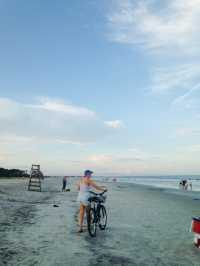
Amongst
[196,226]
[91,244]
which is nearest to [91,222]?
[91,244]

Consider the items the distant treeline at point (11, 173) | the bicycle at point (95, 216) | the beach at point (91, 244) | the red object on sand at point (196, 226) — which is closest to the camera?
the beach at point (91, 244)

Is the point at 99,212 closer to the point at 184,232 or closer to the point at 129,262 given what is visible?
the point at 184,232

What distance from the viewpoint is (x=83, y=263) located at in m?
7.90

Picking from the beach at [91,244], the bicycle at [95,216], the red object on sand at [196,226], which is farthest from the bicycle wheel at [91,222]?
the red object on sand at [196,226]

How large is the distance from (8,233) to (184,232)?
6375 mm

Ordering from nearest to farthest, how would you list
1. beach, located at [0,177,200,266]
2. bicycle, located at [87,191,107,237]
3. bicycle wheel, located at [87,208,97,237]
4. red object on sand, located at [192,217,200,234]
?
beach, located at [0,177,200,266], red object on sand, located at [192,217,200,234], bicycle wheel, located at [87,208,97,237], bicycle, located at [87,191,107,237]

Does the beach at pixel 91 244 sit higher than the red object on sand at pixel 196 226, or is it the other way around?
the red object on sand at pixel 196 226

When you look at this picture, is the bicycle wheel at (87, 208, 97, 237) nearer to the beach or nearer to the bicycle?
the bicycle

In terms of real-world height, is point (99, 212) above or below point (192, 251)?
above

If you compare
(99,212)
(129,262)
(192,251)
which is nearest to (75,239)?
(99,212)

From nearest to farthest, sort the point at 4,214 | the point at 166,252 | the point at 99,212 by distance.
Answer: the point at 166,252 < the point at 99,212 < the point at 4,214

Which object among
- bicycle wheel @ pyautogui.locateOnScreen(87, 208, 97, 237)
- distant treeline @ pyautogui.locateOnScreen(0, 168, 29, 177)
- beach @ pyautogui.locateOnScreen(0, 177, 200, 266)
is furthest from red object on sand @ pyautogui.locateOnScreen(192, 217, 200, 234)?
distant treeline @ pyautogui.locateOnScreen(0, 168, 29, 177)

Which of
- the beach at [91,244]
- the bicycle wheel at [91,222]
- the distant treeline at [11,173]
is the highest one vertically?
the distant treeline at [11,173]

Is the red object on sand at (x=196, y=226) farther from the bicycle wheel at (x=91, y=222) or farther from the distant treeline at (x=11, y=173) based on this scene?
the distant treeline at (x=11, y=173)
